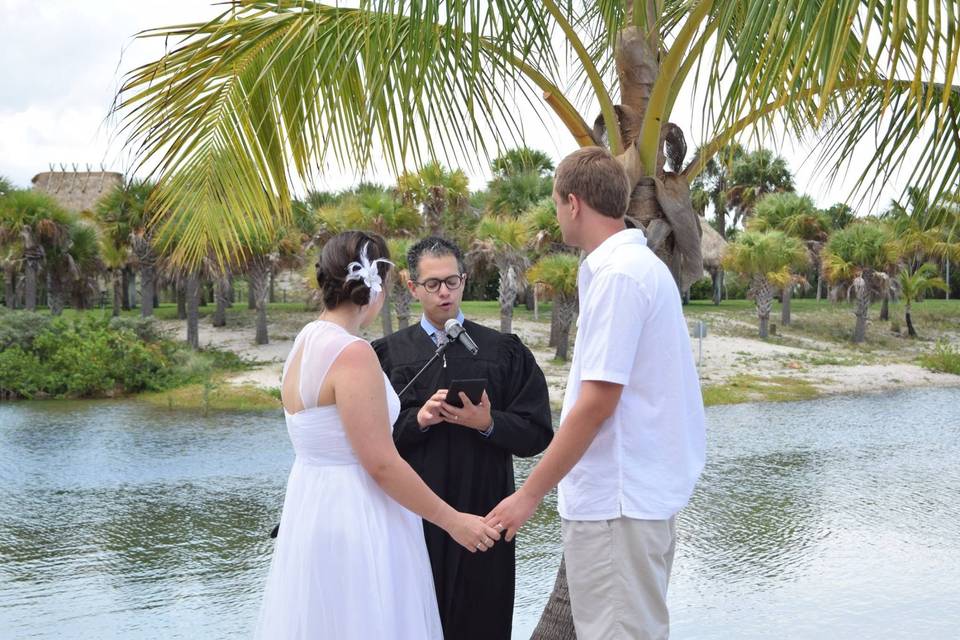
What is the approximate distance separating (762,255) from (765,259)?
0.16 metres

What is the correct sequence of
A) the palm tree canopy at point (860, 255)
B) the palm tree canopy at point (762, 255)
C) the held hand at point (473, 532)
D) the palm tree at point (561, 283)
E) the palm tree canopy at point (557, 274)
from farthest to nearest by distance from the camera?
1. the palm tree canopy at point (860, 255)
2. the palm tree canopy at point (762, 255)
3. the palm tree canopy at point (557, 274)
4. the palm tree at point (561, 283)
5. the held hand at point (473, 532)

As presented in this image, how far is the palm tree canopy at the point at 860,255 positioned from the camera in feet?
102

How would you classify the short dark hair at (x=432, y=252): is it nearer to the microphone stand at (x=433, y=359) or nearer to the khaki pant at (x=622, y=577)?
the microphone stand at (x=433, y=359)

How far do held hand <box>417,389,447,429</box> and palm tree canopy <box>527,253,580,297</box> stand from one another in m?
19.9

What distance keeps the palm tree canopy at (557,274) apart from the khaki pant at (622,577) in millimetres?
20609

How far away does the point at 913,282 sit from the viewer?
1225 inches

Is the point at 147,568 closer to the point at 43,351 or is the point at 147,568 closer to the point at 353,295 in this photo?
the point at 353,295

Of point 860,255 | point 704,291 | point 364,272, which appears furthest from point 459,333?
point 704,291

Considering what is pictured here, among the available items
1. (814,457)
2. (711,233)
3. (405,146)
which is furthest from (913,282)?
(405,146)

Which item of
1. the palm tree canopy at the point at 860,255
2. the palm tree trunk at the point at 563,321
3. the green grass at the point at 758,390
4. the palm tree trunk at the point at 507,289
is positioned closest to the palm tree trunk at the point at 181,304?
the palm tree trunk at the point at 507,289

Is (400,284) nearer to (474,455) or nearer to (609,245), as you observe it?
(474,455)

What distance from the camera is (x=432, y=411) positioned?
126 inches

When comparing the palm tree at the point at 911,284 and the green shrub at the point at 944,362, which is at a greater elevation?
the palm tree at the point at 911,284

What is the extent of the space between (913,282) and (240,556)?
2889 cm
